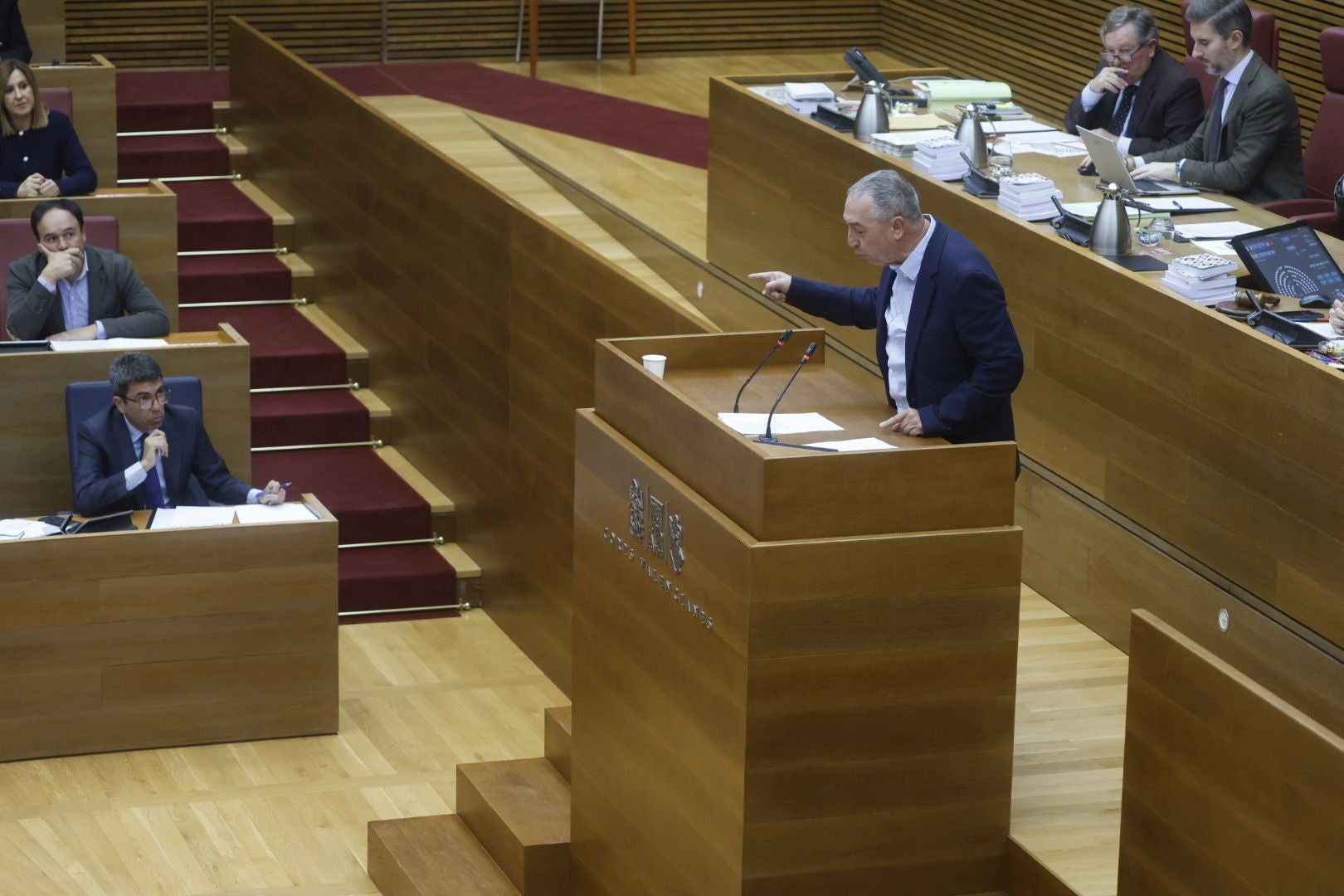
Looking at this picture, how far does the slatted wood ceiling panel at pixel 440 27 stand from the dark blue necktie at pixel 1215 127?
14.8ft

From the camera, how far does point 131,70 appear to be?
8.54 m

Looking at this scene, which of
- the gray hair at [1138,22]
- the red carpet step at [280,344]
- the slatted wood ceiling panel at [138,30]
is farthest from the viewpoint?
the slatted wood ceiling panel at [138,30]

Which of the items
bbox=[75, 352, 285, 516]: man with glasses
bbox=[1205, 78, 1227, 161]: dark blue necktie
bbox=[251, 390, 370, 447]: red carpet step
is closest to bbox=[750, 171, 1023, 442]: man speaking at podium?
bbox=[1205, 78, 1227, 161]: dark blue necktie

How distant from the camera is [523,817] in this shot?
414cm

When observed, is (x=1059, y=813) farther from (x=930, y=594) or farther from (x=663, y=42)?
(x=663, y=42)

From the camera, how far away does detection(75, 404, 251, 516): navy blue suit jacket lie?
4.95m

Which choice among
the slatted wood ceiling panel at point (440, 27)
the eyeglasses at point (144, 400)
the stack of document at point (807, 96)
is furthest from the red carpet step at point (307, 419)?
the slatted wood ceiling panel at point (440, 27)

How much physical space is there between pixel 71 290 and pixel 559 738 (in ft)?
6.48

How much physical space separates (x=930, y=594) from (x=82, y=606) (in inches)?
99.6

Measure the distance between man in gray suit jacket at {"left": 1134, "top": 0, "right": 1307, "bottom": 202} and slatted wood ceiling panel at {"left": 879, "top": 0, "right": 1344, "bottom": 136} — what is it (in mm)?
1709

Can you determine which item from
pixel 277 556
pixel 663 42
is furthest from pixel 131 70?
pixel 277 556

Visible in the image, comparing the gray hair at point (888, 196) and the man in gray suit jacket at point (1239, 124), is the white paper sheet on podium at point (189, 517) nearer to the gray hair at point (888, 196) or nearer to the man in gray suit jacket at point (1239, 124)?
the gray hair at point (888, 196)

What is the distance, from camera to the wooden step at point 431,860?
4160mm

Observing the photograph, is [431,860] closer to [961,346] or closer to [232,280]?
[961,346]
